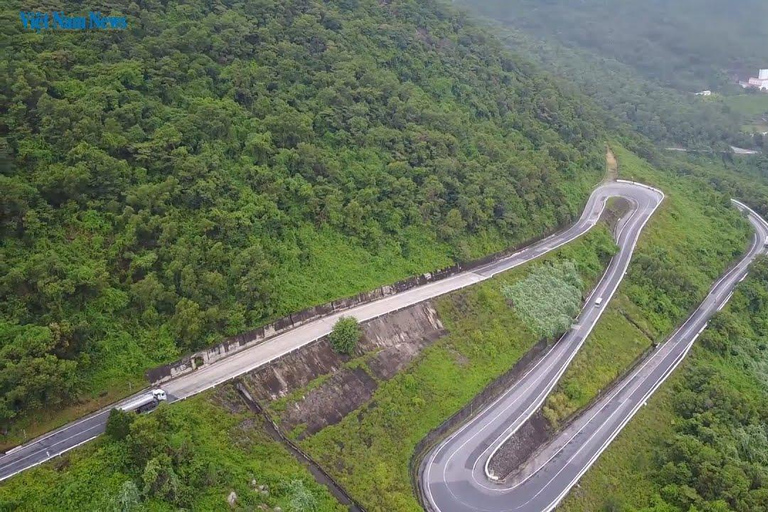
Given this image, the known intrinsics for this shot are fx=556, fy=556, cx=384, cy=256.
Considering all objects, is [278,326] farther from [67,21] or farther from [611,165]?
[611,165]

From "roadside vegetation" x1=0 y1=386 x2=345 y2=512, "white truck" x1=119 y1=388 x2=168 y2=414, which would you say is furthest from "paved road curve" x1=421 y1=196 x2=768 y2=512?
"white truck" x1=119 y1=388 x2=168 y2=414

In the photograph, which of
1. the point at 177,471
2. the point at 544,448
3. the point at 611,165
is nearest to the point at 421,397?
the point at 544,448

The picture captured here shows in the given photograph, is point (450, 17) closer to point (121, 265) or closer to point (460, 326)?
point (460, 326)

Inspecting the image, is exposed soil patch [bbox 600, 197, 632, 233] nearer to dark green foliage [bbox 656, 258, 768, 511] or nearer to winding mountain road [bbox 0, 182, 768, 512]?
winding mountain road [bbox 0, 182, 768, 512]

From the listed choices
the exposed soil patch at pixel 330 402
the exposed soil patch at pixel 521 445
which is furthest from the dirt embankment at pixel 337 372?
the exposed soil patch at pixel 521 445

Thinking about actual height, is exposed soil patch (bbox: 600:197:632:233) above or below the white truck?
below
